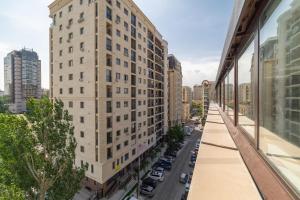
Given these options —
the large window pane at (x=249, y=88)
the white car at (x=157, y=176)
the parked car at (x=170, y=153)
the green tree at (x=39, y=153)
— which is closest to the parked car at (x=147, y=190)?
the white car at (x=157, y=176)

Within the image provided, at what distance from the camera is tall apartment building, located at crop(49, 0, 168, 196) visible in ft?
44.8

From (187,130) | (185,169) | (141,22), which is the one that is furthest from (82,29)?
(187,130)

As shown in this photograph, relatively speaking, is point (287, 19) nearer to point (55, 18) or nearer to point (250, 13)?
point (250, 13)

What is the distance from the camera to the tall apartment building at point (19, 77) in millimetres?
50062

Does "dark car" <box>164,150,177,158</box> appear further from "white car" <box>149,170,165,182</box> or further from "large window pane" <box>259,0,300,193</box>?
"large window pane" <box>259,0,300,193</box>

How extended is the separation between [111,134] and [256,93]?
45.3 ft

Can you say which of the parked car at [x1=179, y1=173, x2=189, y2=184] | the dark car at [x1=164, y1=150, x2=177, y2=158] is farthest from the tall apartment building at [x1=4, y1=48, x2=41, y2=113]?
the parked car at [x1=179, y1=173, x2=189, y2=184]

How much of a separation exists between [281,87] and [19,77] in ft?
203

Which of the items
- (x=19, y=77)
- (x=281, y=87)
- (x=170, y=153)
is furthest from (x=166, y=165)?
(x=19, y=77)

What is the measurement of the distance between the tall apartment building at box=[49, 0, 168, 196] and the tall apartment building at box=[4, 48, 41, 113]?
42981 millimetres

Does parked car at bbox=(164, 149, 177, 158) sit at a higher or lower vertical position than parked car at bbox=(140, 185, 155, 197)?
higher

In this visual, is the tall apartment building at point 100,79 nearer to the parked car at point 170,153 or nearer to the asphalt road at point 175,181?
the asphalt road at point 175,181

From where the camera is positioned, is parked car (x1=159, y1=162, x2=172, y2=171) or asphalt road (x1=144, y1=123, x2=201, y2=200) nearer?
asphalt road (x1=144, y1=123, x2=201, y2=200)

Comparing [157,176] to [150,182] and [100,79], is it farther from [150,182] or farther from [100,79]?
[100,79]
